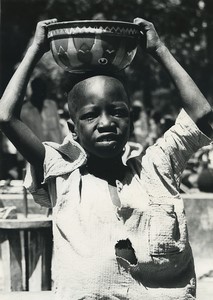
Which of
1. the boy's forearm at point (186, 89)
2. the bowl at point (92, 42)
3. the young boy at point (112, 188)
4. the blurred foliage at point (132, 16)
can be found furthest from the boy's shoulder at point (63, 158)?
the blurred foliage at point (132, 16)

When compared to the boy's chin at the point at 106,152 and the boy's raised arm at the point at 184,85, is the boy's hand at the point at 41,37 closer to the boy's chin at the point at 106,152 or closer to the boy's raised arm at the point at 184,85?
the boy's raised arm at the point at 184,85

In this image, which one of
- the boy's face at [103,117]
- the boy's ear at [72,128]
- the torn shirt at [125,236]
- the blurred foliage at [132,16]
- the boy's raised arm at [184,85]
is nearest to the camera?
the torn shirt at [125,236]

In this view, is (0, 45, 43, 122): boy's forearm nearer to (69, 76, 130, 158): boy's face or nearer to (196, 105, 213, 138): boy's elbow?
(69, 76, 130, 158): boy's face

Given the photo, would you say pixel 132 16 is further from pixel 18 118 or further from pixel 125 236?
pixel 125 236

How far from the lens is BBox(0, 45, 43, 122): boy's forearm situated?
3.05 m

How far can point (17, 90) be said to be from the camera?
121 inches

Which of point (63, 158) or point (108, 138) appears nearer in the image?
point (108, 138)

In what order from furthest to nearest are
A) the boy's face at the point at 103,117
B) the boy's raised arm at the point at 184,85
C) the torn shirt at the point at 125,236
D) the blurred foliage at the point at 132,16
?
the blurred foliage at the point at 132,16
the boy's raised arm at the point at 184,85
the boy's face at the point at 103,117
the torn shirt at the point at 125,236

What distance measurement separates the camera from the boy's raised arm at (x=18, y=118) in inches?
120

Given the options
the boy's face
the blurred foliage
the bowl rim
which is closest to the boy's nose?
the boy's face

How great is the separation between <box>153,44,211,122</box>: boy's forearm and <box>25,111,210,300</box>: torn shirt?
58 mm

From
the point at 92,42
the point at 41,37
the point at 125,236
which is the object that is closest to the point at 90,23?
the point at 92,42

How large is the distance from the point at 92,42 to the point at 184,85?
1.45 feet

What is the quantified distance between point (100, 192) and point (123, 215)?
0.16 meters
